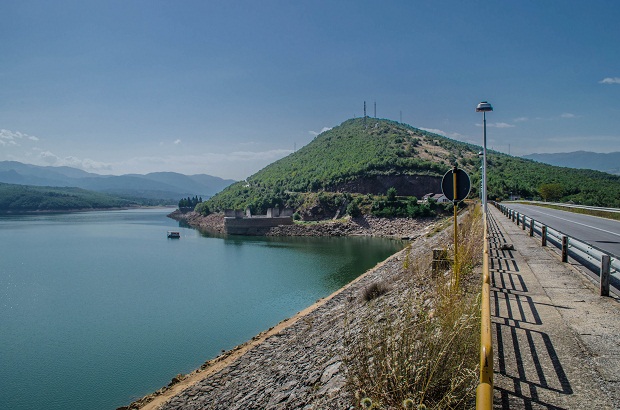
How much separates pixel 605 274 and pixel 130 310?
20448 millimetres

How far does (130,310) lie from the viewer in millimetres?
20953

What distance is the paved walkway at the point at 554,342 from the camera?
3.88 meters

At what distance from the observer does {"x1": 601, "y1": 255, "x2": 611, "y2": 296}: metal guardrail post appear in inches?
273

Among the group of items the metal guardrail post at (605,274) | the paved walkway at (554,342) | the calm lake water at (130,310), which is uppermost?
the metal guardrail post at (605,274)

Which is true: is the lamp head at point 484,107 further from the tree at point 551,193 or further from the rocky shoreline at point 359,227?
the tree at point 551,193

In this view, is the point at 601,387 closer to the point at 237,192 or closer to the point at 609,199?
the point at 609,199

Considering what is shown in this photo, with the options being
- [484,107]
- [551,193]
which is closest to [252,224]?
[551,193]

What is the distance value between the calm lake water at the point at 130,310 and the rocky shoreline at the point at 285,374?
1.78 metres

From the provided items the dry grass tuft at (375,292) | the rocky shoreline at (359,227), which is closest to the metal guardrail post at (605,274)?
the dry grass tuft at (375,292)

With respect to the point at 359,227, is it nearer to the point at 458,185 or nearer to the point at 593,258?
the point at 593,258

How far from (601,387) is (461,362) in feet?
4.60

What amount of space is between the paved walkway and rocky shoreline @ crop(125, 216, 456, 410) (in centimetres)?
Result: 181

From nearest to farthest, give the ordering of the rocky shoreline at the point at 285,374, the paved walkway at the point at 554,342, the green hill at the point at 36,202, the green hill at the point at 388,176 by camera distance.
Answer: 1. the paved walkway at the point at 554,342
2. the rocky shoreline at the point at 285,374
3. the green hill at the point at 388,176
4. the green hill at the point at 36,202

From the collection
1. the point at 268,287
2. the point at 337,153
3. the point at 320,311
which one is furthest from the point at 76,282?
the point at 337,153
